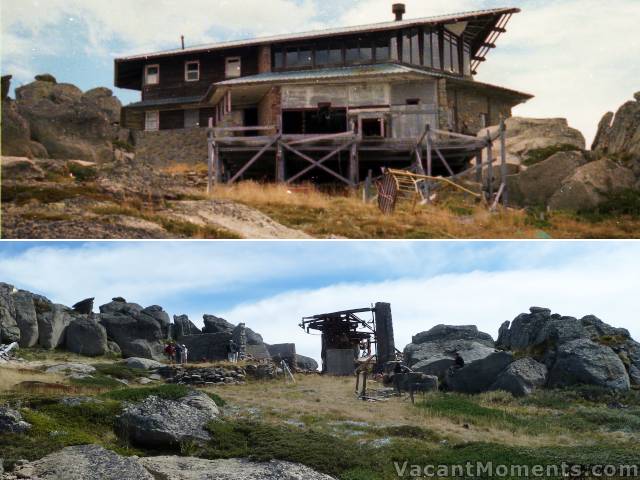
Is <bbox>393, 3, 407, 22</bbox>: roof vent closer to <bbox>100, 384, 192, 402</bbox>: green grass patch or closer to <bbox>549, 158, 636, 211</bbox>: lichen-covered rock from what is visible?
<bbox>549, 158, 636, 211</bbox>: lichen-covered rock

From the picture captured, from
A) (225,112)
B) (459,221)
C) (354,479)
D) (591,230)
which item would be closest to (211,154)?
(225,112)

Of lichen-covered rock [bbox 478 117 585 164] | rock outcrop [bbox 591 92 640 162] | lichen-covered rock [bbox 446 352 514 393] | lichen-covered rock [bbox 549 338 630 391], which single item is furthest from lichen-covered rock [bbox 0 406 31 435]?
rock outcrop [bbox 591 92 640 162]

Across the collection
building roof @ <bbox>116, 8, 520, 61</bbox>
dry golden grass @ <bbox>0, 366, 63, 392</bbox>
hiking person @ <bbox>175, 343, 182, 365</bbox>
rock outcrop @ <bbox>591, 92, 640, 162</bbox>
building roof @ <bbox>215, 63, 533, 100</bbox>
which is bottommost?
hiking person @ <bbox>175, 343, 182, 365</bbox>

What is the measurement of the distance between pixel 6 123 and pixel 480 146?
71.3 ft

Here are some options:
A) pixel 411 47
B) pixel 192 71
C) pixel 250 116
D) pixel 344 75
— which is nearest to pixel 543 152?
pixel 411 47

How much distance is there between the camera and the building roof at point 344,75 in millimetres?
41281

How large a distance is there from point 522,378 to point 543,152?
725 inches

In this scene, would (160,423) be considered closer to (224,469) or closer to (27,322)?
(224,469)

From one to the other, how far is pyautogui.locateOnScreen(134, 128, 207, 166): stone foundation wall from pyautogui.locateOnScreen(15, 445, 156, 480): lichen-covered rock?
102 feet

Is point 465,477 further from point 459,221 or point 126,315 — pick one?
point 126,315

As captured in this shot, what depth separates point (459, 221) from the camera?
3322 centimetres

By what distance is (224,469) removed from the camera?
18438 mm

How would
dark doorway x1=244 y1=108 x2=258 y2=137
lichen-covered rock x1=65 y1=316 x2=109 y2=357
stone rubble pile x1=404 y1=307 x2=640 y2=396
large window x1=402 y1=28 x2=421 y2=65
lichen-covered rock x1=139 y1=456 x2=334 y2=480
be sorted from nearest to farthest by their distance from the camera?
lichen-covered rock x1=139 y1=456 x2=334 y2=480 < stone rubble pile x1=404 y1=307 x2=640 y2=396 < lichen-covered rock x1=65 y1=316 x2=109 y2=357 < large window x1=402 y1=28 x2=421 y2=65 < dark doorway x1=244 y1=108 x2=258 y2=137

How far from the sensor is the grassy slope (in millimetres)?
18969
